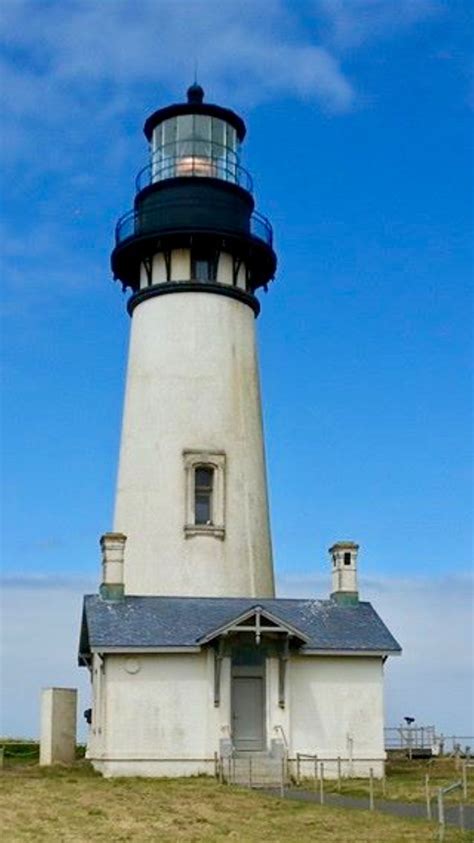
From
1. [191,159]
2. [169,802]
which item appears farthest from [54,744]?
[191,159]

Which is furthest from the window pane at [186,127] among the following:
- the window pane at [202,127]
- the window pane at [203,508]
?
the window pane at [203,508]

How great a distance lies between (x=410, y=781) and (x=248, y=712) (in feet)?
13.3

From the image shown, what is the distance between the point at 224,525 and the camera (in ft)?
109

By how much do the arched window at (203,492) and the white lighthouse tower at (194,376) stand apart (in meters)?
0.04

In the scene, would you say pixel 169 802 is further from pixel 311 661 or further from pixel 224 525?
pixel 224 525

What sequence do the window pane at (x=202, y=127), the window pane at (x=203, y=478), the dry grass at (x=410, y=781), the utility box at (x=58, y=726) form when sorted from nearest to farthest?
the dry grass at (x=410, y=781) < the utility box at (x=58, y=726) < the window pane at (x=203, y=478) < the window pane at (x=202, y=127)

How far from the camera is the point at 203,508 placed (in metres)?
33.6

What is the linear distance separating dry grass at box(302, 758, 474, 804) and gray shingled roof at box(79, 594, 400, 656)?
292cm

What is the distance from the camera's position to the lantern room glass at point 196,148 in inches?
1404

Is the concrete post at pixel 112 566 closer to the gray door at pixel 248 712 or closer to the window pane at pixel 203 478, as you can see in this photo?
the window pane at pixel 203 478

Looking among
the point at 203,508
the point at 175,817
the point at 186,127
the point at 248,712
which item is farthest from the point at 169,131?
the point at 175,817

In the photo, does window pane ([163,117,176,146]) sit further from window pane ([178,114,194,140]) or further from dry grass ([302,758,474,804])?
dry grass ([302,758,474,804])

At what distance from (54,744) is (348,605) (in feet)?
25.5

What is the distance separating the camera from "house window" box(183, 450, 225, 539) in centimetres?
3309
